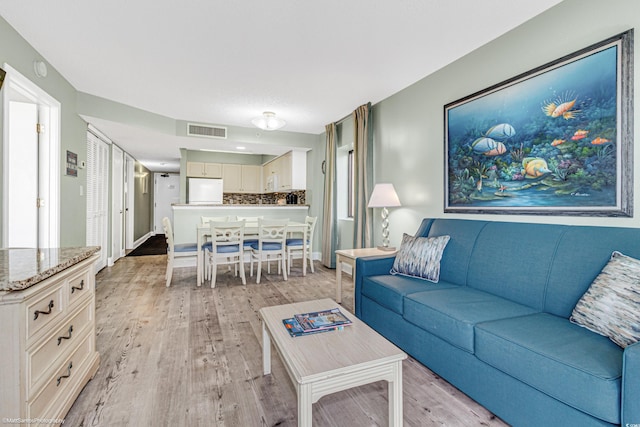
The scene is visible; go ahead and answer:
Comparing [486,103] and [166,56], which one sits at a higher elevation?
[166,56]

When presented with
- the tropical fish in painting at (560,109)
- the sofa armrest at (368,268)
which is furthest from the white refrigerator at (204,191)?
the tropical fish in painting at (560,109)

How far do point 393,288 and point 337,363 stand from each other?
1.11m

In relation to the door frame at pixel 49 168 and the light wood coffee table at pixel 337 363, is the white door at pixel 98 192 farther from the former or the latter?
the light wood coffee table at pixel 337 363

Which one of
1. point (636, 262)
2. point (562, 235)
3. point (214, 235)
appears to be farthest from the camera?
point (214, 235)

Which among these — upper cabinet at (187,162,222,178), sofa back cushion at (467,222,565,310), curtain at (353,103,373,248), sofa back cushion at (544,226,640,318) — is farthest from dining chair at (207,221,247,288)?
upper cabinet at (187,162,222,178)

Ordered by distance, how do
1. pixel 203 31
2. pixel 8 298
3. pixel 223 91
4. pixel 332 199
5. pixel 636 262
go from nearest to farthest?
pixel 8 298, pixel 636 262, pixel 203 31, pixel 223 91, pixel 332 199

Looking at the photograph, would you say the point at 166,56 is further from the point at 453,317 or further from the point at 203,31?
the point at 453,317

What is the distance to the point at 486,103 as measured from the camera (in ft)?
8.44

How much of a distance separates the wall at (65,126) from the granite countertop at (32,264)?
1.26 meters

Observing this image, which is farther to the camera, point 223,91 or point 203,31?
point 223,91

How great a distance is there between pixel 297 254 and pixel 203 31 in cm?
313

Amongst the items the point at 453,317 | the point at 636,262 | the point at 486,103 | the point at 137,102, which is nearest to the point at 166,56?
the point at 137,102

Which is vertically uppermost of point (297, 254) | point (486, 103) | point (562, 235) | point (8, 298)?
point (486, 103)

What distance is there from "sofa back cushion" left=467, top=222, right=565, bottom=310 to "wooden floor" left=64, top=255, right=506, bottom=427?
0.74 meters
